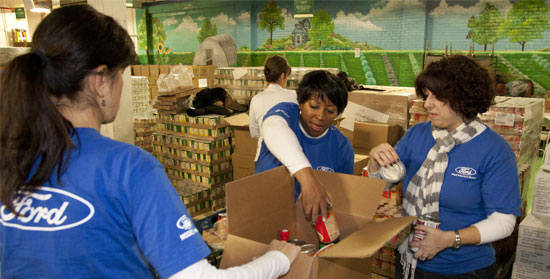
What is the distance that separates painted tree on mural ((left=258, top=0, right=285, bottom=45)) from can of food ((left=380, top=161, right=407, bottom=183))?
11224mm

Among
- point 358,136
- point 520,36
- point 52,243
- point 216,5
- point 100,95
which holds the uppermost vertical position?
point 216,5

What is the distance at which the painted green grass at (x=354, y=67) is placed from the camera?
1136 cm

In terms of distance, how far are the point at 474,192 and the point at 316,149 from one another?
71 cm

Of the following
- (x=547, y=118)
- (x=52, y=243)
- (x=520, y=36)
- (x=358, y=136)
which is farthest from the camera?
(x=520, y=36)

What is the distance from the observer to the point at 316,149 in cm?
201

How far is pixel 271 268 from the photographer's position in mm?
1094

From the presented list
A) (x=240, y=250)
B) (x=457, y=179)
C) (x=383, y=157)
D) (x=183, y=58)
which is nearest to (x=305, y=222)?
(x=383, y=157)

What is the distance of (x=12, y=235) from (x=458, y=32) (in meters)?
10.6

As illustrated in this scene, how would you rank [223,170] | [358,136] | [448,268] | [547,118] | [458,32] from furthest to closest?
[458,32], [547,118], [223,170], [358,136], [448,268]

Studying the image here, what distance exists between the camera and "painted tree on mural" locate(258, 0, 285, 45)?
12539mm

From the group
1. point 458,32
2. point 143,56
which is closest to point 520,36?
point 458,32

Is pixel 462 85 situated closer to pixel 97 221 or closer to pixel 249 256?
pixel 249 256

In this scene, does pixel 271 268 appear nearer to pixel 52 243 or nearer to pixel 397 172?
pixel 52 243

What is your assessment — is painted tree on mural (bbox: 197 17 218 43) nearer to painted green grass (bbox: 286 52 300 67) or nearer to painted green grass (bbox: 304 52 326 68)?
painted green grass (bbox: 286 52 300 67)
